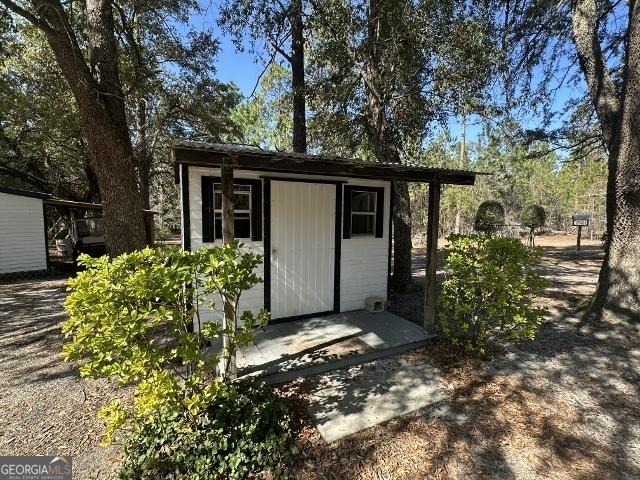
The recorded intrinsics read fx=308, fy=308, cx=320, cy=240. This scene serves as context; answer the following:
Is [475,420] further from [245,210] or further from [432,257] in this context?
[245,210]

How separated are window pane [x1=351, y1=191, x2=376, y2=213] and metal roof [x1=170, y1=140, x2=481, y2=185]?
1.07 m

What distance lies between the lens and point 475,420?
279cm

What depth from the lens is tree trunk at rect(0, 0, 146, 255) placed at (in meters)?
4.30

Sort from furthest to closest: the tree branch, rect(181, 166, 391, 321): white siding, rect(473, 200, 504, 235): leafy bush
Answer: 1. rect(473, 200, 504, 235): leafy bush
2. the tree branch
3. rect(181, 166, 391, 321): white siding

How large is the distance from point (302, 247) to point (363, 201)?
1.39m

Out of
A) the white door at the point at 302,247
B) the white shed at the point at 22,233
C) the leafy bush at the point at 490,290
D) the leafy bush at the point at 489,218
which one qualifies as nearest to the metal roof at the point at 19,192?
the white shed at the point at 22,233

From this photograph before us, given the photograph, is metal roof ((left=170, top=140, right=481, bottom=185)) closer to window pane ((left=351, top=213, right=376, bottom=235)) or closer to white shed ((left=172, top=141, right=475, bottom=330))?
white shed ((left=172, top=141, right=475, bottom=330))

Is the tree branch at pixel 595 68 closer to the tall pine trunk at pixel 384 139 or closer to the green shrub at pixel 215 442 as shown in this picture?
the tall pine trunk at pixel 384 139

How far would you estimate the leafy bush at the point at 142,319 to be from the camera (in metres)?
2.24

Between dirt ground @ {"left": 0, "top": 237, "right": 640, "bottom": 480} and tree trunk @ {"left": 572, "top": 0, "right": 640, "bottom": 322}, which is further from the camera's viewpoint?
tree trunk @ {"left": 572, "top": 0, "right": 640, "bottom": 322}

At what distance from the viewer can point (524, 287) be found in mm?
3697

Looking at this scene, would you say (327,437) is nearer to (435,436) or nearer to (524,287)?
(435,436)

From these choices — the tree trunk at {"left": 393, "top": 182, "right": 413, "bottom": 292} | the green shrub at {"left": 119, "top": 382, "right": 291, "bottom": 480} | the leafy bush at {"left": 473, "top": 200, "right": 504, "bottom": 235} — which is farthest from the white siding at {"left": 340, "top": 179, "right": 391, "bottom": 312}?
the leafy bush at {"left": 473, "top": 200, "right": 504, "bottom": 235}

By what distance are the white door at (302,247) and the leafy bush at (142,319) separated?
2.10 meters
